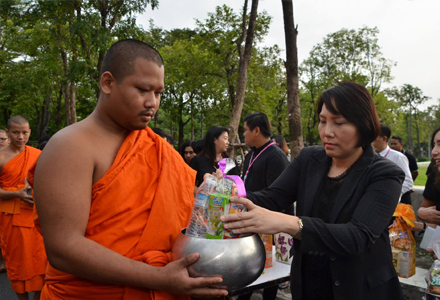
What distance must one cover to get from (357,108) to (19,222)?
4379 mm

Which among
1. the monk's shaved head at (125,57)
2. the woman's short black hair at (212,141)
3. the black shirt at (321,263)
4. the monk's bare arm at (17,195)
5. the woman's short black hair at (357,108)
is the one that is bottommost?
the monk's bare arm at (17,195)

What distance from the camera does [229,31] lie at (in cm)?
1468

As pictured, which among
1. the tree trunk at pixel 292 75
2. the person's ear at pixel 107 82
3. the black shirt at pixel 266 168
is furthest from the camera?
the tree trunk at pixel 292 75

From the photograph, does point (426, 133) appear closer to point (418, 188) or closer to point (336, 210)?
point (418, 188)

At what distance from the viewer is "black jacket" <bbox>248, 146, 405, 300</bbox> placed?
5.49ft

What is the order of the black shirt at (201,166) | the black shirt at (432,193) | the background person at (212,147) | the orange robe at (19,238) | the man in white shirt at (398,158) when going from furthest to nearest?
the man in white shirt at (398,158) < the background person at (212,147) < the black shirt at (201,166) < the orange robe at (19,238) < the black shirt at (432,193)

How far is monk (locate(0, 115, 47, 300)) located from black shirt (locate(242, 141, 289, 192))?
2.86 metres

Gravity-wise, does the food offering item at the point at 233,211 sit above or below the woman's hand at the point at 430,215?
above

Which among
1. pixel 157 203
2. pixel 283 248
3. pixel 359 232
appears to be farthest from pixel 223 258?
pixel 283 248

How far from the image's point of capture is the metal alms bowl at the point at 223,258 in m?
1.44

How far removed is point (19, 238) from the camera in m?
4.42

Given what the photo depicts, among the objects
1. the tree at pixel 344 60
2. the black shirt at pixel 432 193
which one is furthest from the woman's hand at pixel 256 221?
the tree at pixel 344 60

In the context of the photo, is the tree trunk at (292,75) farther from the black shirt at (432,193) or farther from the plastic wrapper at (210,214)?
the plastic wrapper at (210,214)

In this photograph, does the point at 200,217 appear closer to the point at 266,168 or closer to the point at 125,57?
the point at 125,57
